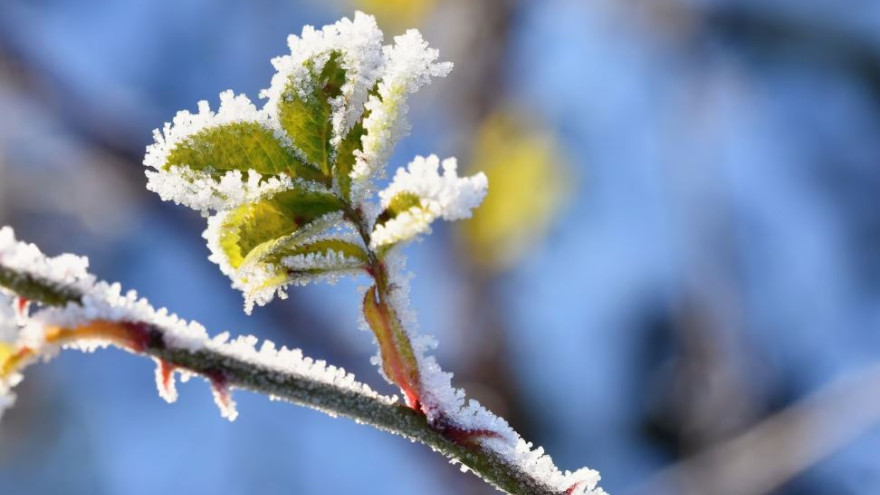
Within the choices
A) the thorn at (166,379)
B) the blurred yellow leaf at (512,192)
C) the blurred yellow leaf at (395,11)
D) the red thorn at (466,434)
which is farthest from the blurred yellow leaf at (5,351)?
the blurred yellow leaf at (395,11)

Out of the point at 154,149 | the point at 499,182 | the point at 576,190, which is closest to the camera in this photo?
the point at 154,149

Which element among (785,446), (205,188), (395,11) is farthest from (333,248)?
(395,11)

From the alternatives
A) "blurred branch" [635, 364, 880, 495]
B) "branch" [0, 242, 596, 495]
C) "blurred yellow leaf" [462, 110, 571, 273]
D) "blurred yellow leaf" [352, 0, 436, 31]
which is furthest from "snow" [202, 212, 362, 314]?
"blurred yellow leaf" [352, 0, 436, 31]

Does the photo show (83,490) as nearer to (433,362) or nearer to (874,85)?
(874,85)

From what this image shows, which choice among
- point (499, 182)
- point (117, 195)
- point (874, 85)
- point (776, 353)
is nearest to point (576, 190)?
point (499, 182)

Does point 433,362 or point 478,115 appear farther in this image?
point 478,115

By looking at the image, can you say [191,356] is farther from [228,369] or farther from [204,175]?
[204,175]
